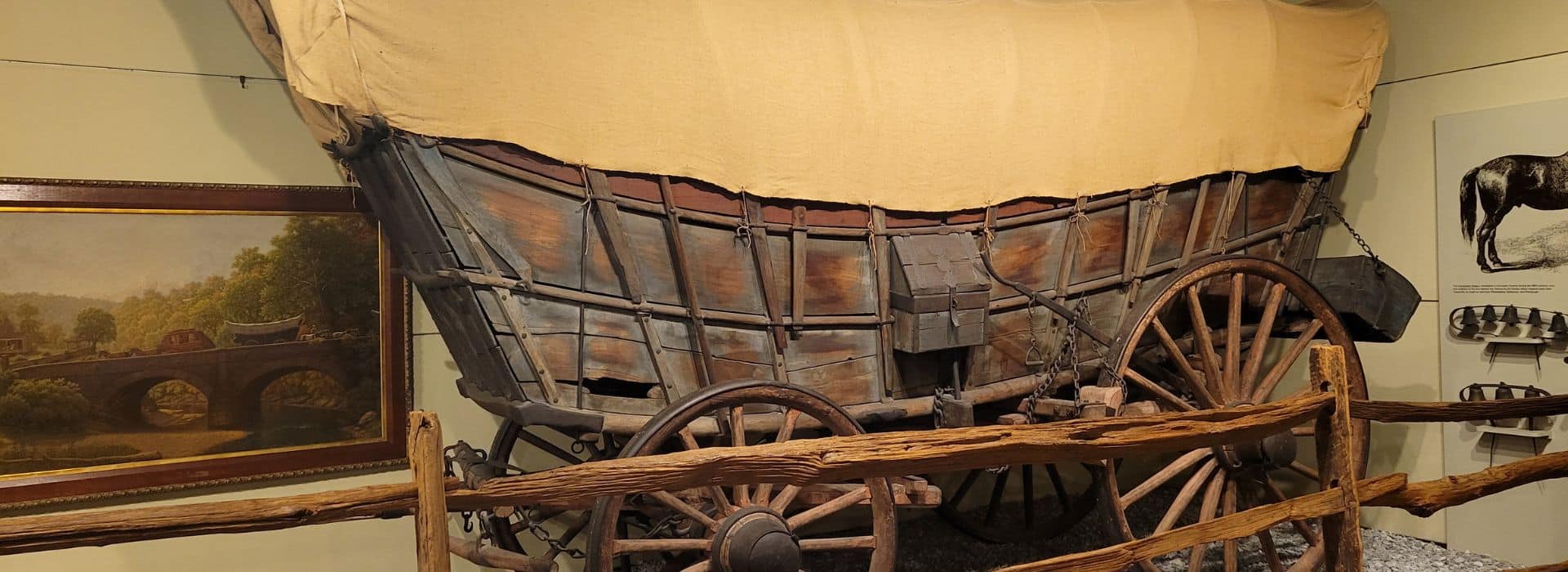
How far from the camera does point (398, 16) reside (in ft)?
8.56

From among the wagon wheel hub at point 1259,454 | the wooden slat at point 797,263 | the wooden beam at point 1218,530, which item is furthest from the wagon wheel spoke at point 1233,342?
the wooden slat at point 797,263

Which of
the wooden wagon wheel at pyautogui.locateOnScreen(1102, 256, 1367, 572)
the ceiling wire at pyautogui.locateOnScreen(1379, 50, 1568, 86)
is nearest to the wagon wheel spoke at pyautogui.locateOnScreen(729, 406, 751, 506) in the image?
the wooden wagon wheel at pyautogui.locateOnScreen(1102, 256, 1367, 572)

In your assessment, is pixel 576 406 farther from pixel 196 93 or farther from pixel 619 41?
pixel 196 93

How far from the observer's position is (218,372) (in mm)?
3391

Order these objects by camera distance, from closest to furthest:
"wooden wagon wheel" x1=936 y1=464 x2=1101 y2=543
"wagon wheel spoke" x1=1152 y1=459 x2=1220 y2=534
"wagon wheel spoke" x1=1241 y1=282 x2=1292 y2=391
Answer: "wagon wheel spoke" x1=1152 y1=459 x2=1220 y2=534 < "wagon wheel spoke" x1=1241 y1=282 x2=1292 y2=391 < "wooden wagon wheel" x1=936 y1=464 x2=1101 y2=543

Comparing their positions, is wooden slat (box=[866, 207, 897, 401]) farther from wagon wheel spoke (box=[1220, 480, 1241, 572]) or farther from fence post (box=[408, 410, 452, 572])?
fence post (box=[408, 410, 452, 572])

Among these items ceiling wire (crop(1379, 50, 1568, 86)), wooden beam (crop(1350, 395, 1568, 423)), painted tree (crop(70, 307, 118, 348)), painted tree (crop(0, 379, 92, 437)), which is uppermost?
ceiling wire (crop(1379, 50, 1568, 86))

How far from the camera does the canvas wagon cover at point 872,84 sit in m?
2.69

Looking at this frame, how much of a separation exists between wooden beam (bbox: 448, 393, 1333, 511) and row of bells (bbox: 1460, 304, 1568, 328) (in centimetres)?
236

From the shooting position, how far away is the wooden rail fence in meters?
1.79

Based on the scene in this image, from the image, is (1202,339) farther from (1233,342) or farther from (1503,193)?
(1503,193)

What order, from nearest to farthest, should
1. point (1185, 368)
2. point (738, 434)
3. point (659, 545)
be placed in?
1. point (659, 545)
2. point (738, 434)
3. point (1185, 368)

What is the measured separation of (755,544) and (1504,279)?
3.59 metres

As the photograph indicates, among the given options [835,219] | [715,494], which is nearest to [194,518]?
[715,494]
